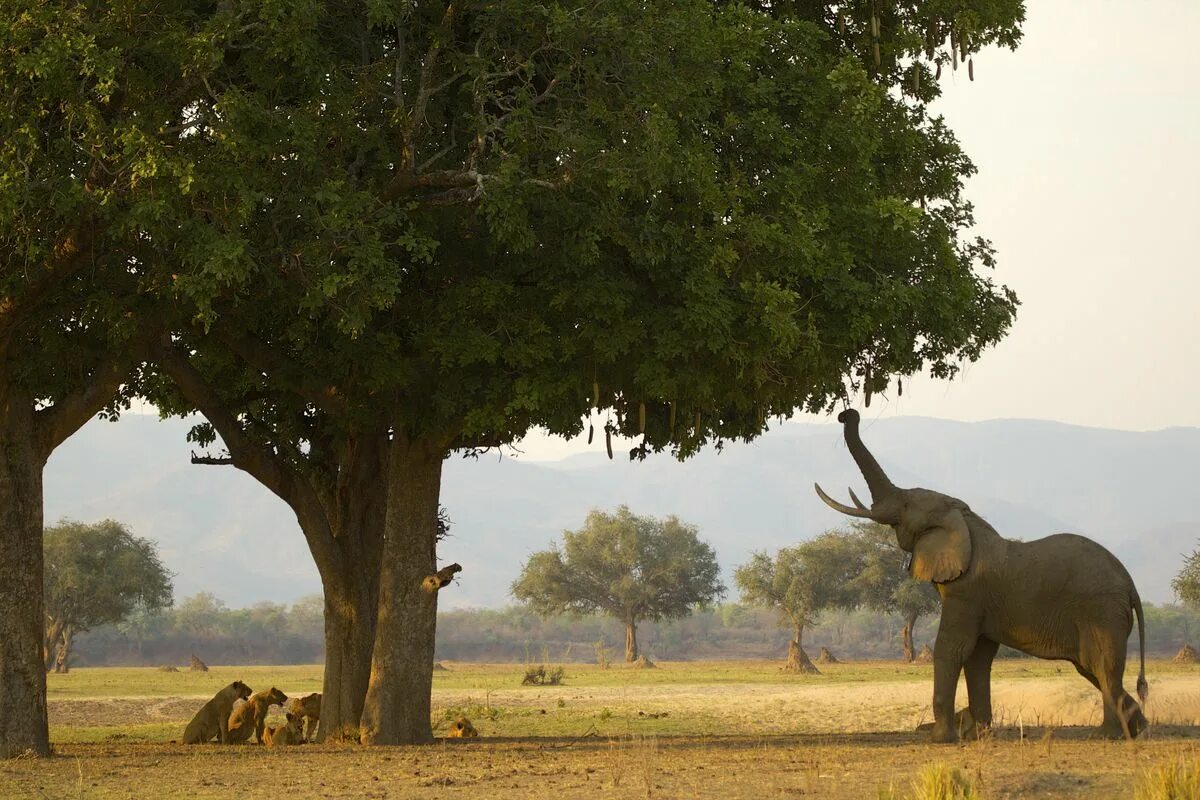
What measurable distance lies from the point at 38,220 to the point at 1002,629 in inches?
518

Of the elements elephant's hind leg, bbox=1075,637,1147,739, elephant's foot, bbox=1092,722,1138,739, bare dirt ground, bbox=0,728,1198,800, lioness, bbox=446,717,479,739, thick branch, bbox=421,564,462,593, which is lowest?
lioness, bbox=446,717,479,739

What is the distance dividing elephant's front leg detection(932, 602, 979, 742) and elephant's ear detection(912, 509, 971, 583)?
0.49m

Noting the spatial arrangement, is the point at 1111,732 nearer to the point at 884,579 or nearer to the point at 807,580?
the point at 884,579

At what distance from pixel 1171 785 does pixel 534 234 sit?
9.52 metres

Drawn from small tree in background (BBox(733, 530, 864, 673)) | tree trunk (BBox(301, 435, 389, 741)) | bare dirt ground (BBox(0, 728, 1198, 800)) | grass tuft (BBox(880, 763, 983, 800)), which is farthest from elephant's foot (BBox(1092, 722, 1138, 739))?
small tree in background (BBox(733, 530, 864, 673))

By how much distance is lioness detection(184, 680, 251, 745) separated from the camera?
23.1 metres

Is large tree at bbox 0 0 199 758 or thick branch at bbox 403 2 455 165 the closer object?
large tree at bbox 0 0 199 758

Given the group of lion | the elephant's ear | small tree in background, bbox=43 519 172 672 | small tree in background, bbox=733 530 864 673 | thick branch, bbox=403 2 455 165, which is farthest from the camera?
small tree in background, bbox=733 530 864 673

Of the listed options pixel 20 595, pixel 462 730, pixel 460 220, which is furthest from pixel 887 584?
pixel 20 595

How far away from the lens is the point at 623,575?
311ft

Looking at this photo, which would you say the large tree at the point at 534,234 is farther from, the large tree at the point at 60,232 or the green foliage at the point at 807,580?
the green foliage at the point at 807,580

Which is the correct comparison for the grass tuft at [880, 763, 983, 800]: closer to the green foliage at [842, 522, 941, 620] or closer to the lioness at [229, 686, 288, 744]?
the lioness at [229, 686, 288, 744]

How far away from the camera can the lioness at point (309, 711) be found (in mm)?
24422

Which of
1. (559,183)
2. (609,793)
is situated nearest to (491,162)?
(559,183)
